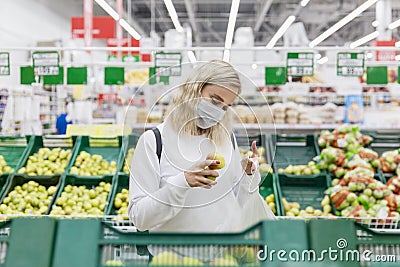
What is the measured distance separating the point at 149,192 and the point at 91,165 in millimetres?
3413

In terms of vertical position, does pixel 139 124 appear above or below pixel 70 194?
above

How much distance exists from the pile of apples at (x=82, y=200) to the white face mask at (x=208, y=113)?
2893 mm

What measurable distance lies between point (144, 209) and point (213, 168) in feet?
1.11

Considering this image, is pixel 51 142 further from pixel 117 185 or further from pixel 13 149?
pixel 117 185

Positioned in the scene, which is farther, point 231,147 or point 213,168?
point 231,147

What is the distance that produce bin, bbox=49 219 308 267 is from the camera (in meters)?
1.14

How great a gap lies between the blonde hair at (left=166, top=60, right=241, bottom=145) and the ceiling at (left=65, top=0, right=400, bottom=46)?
15852mm

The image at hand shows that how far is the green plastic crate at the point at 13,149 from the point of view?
527 centimetres

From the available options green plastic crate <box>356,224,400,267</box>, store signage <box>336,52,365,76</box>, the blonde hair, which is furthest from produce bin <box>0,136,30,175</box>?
green plastic crate <box>356,224,400,267</box>

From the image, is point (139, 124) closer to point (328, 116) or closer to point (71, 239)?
point (71, 239)

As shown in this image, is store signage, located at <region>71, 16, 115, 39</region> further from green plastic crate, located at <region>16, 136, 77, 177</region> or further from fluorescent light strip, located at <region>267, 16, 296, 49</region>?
green plastic crate, located at <region>16, 136, 77, 177</region>

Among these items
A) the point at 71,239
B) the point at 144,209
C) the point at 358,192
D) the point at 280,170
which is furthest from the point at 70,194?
the point at 71,239

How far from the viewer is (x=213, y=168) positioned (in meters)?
1.74

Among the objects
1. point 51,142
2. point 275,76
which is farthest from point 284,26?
point 51,142
